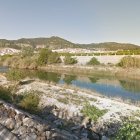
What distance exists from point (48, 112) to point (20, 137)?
9753 millimetres

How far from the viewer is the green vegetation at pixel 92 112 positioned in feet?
54.0

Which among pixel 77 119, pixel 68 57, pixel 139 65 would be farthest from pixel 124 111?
pixel 68 57

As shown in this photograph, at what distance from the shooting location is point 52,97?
22750 mm

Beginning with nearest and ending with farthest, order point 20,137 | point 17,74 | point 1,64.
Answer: point 20,137 < point 17,74 < point 1,64

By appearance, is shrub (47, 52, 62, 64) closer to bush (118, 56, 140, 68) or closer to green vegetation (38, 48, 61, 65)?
green vegetation (38, 48, 61, 65)

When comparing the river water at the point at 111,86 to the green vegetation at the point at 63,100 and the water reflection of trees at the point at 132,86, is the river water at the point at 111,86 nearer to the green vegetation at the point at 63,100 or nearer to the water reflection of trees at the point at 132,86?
the water reflection of trees at the point at 132,86

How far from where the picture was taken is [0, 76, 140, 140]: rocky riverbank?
24.8ft

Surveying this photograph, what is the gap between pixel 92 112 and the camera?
56.7 ft

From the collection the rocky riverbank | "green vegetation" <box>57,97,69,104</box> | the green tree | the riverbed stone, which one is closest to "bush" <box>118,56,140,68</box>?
the green tree

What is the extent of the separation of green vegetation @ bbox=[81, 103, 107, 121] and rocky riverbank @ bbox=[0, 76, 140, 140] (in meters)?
0.19

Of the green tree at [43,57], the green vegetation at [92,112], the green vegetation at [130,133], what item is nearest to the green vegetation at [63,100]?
the green vegetation at [92,112]

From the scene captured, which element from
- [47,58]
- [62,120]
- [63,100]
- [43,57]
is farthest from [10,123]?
[47,58]

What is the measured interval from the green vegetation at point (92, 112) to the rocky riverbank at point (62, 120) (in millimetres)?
192

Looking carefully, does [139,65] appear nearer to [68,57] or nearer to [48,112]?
[68,57]
